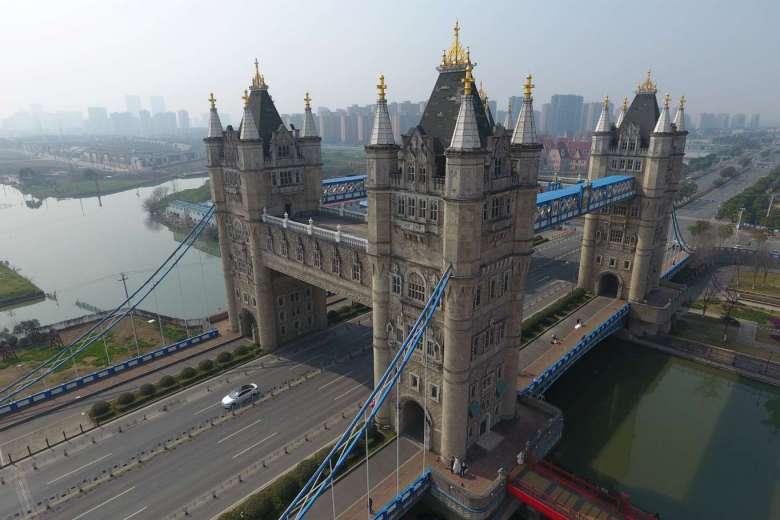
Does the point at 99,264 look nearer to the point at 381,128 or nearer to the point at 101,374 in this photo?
the point at 101,374

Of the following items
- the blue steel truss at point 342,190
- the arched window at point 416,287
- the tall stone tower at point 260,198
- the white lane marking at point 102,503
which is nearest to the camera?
the white lane marking at point 102,503

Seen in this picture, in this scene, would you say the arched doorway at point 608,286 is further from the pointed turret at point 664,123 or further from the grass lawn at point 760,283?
the grass lawn at point 760,283

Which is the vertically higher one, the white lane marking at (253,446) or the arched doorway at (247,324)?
the arched doorway at (247,324)

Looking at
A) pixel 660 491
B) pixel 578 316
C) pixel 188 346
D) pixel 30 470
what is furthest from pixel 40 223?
pixel 660 491

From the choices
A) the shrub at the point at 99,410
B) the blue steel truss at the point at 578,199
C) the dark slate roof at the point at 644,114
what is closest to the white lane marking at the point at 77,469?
the shrub at the point at 99,410

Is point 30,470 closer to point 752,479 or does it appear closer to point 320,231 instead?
point 320,231

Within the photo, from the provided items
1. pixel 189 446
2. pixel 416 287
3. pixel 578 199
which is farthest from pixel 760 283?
pixel 189 446

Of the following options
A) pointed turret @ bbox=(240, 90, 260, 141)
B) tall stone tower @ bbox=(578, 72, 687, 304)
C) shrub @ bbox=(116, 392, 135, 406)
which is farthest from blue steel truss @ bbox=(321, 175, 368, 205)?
tall stone tower @ bbox=(578, 72, 687, 304)
